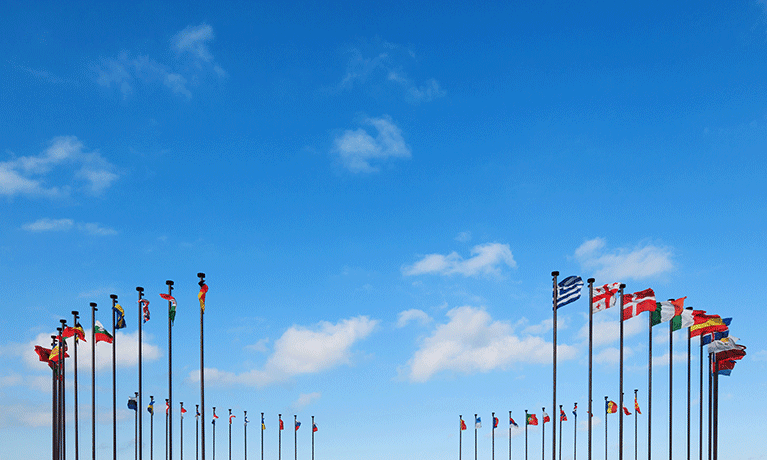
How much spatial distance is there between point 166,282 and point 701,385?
95.2 ft

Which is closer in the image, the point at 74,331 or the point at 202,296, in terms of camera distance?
the point at 202,296

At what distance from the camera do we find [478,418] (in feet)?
217

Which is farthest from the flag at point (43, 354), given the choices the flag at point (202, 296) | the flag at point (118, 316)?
the flag at point (202, 296)

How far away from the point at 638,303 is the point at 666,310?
281 cm

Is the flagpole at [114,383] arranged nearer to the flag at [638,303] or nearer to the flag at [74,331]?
the flag at [74,331]

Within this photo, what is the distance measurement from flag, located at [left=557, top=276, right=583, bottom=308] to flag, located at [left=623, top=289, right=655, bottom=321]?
421 centimetres

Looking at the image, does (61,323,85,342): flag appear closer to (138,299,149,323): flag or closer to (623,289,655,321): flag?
(138,299,149,323): flag

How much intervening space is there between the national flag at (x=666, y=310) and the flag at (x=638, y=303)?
1.90 metres

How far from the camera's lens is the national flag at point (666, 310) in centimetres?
3109

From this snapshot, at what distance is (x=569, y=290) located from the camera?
1026 inches

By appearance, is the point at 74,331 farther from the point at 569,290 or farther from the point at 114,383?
the point at 569,290

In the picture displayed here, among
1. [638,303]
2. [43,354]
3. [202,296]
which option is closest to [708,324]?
[638,303]

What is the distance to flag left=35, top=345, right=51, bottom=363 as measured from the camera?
112ft

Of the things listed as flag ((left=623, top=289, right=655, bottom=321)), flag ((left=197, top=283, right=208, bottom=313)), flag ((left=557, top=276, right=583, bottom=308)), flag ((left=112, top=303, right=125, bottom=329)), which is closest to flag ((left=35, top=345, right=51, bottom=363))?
flag ((left=112, top=303, right=125, bottom=329))
